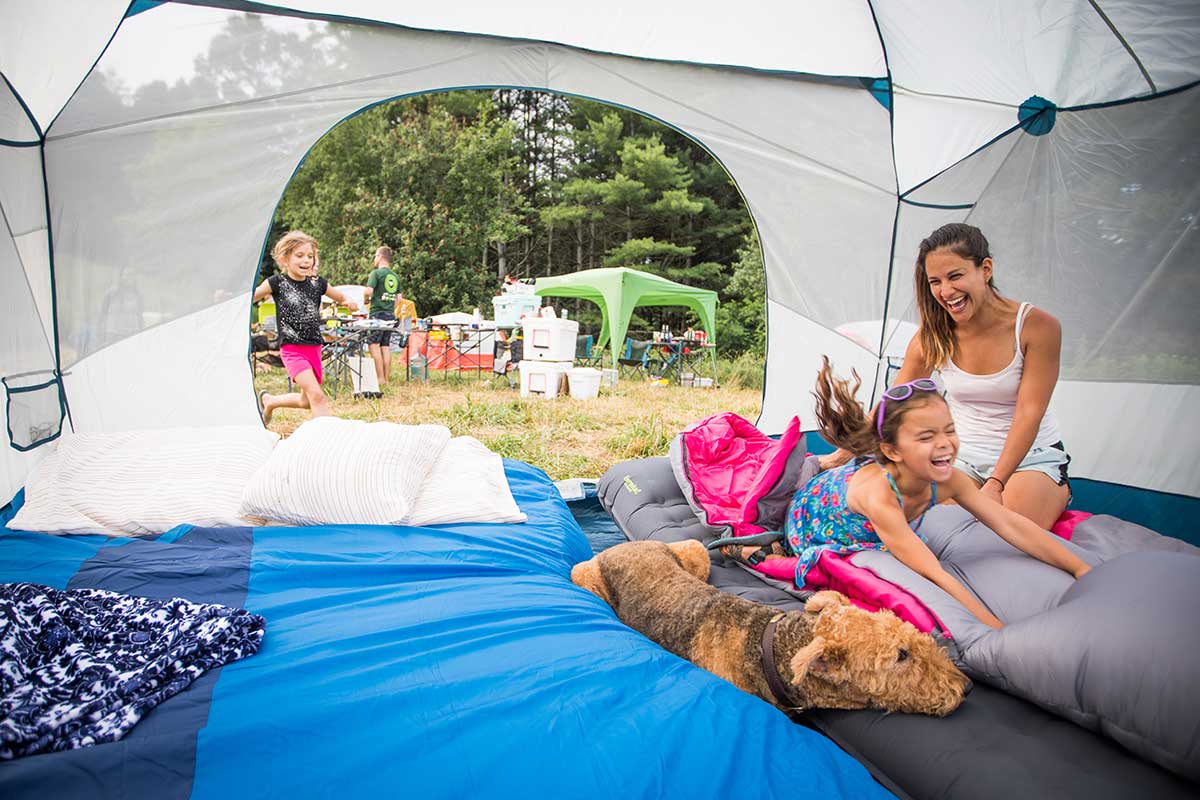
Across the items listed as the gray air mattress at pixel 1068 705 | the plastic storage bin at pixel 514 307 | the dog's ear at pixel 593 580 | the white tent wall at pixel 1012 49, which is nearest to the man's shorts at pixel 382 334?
the plastic storage bin at pixel 514 307

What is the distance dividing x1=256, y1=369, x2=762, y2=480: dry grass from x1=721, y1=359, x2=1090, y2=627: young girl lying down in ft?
7.78

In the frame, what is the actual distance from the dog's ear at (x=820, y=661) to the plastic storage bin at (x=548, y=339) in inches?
248

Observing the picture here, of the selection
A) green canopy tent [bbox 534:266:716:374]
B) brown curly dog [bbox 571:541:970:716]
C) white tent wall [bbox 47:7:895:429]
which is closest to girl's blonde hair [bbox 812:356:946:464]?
brown curly dog [bbox 571:541:970:716]

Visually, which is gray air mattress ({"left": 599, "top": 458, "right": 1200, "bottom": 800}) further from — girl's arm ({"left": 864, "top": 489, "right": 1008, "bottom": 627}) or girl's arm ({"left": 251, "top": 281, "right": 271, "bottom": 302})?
girl's arm ({"left": 251, "top": 281, "right": 271, "bottom": 302})

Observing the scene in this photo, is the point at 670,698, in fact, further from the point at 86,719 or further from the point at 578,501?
the point at 578,501

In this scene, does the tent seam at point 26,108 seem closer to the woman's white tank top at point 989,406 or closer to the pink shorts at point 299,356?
the pink shorts at point 299,356

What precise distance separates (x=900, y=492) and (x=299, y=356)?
10.9ft

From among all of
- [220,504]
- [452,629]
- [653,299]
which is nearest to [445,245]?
[653,299]

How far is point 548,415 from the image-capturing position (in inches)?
250

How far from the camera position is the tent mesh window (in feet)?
9.37

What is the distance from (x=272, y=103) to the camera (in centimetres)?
Result: 349

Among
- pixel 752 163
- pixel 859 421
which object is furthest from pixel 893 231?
pixel 859 421

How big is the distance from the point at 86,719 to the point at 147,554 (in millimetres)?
879

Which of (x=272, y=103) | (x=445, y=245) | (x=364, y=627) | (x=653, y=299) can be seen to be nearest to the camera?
(x=364, y=627)
